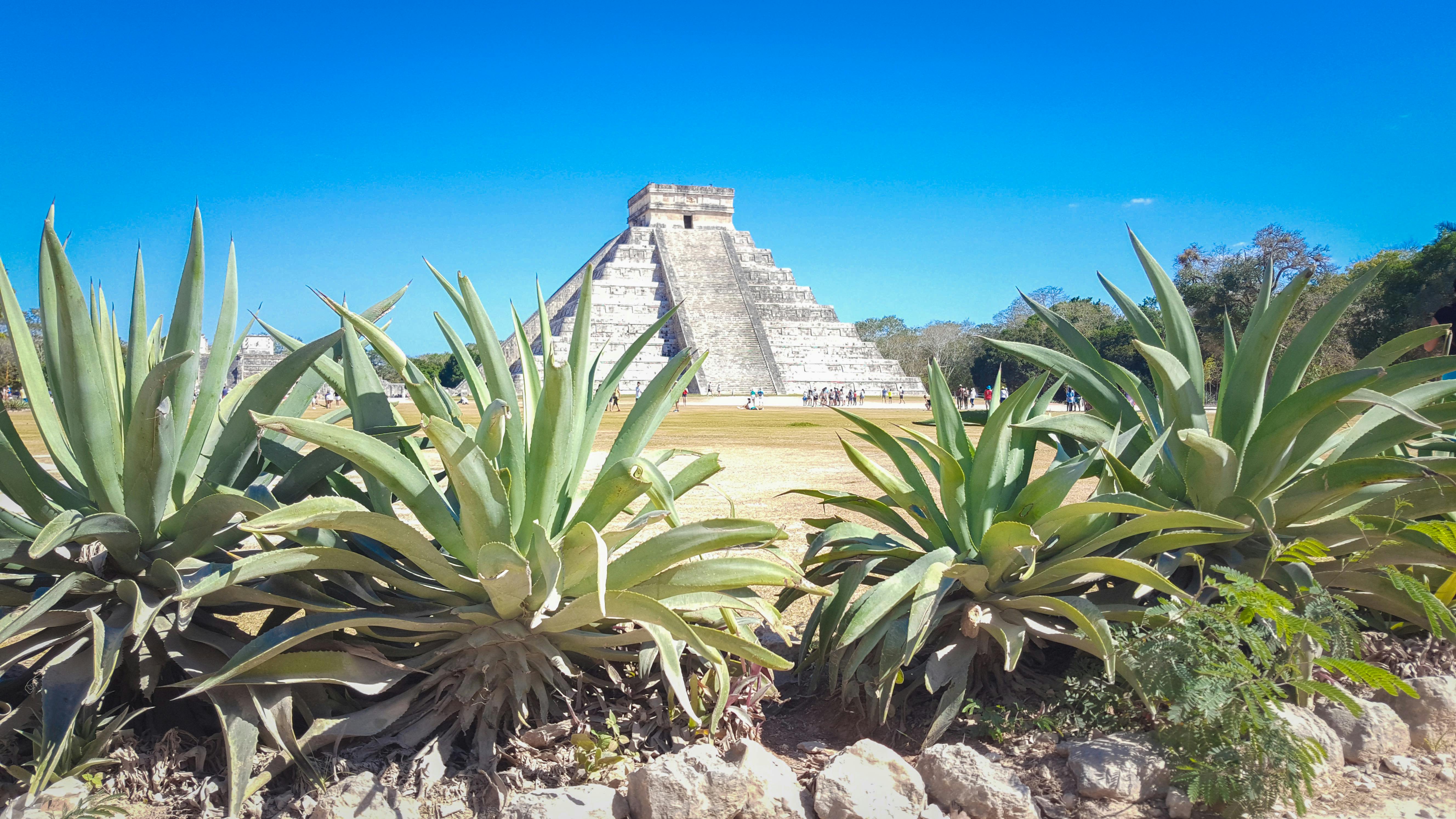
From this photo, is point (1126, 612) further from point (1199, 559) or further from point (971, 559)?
point (971, 559)

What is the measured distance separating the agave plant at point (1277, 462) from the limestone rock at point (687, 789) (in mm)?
930

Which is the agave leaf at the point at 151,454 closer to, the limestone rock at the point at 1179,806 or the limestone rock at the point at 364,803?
the limestone rock at the point at 364,803

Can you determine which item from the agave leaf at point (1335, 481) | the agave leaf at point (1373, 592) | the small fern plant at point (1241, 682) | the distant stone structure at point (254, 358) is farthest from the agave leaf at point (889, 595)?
the distant stone structure at point (254, 358)

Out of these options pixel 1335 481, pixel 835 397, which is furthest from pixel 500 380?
pixel 835 397

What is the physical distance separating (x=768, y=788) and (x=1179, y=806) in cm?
87

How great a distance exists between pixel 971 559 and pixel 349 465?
1754 millimetres

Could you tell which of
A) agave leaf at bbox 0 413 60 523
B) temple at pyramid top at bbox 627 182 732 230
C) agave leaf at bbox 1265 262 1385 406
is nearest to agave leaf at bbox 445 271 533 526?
agave leaf at bbox 0 413 60 523

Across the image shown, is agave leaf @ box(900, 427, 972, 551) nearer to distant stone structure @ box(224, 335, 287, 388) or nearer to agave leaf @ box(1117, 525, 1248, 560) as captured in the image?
agave leaf @ box(1117, 525, 1248, 560)

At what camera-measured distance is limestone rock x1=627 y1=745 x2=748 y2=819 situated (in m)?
1.89

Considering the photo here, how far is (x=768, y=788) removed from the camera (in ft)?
6.49

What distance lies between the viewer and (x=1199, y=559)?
2260 millimetres

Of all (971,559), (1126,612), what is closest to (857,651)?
(971,559)

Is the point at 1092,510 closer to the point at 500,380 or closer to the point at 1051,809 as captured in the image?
the point at 1051,809

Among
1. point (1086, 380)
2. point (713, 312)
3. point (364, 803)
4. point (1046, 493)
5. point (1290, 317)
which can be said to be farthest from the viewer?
point (713, 312)
